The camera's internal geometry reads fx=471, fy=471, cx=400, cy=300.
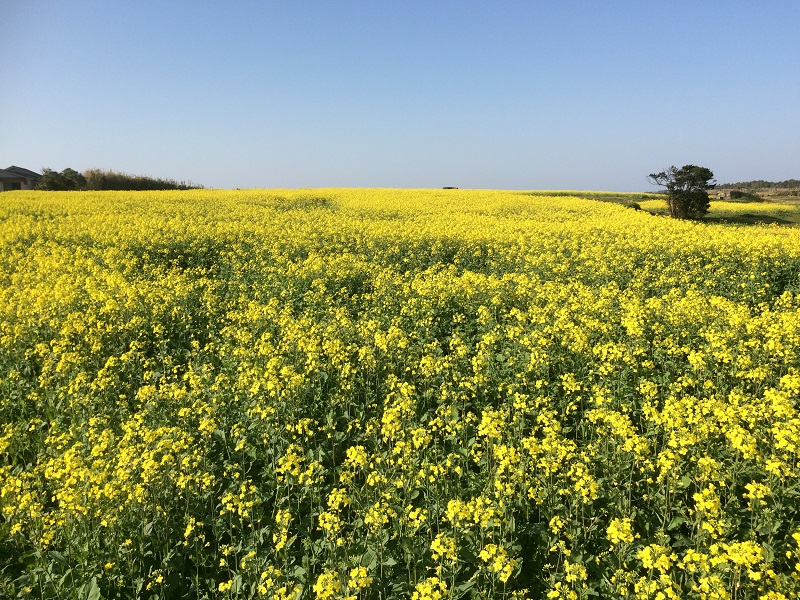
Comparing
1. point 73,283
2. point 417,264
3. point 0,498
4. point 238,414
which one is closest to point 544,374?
point 238,414

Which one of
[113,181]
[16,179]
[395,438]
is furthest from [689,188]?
[16,179]

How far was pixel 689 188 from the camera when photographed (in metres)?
36.5

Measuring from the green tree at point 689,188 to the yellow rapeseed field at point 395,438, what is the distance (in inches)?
1072

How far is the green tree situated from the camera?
3575 cm

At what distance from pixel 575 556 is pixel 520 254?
1227cm

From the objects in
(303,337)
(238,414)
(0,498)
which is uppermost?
(303,337)

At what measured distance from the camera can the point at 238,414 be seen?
6113mm

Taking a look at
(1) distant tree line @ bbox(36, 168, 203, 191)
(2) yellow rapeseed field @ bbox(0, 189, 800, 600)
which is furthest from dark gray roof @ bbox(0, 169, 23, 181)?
(2) yellow rapeseed field @ bbox(0, 189, 800, 600)

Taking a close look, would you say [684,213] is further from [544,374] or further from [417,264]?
[544,374]

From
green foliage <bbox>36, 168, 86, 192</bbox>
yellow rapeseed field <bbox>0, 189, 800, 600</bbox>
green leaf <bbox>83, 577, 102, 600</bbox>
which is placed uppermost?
green foliage <bbox>36, 168, 86, 192</bbox>

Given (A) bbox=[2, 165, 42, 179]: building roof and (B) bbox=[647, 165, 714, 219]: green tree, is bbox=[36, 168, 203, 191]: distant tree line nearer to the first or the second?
(A) bbox=[2, 165, 42, 179]: building roof

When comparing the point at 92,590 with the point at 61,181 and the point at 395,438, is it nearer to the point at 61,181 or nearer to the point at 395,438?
the point at 395,438

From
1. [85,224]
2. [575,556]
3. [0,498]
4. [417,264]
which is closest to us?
[575,556]

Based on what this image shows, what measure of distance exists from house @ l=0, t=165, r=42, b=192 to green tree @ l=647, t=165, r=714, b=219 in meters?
72.2
